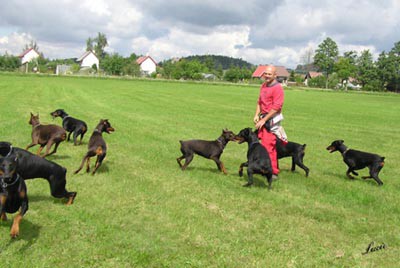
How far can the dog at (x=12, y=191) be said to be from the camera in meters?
4.04

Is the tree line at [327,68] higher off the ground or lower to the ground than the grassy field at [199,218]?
higher

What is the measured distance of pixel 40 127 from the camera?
27.1 feet

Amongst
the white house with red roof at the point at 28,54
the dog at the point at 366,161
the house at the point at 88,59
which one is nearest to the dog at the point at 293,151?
the dog at the point at 366,161

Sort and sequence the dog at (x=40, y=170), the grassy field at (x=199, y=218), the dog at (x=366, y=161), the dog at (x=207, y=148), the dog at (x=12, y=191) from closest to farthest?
the dog at (x=12, y=191) < the grassy field at (x=199, y=218) < the dog at (x=40, y=170) < the dog at (x=366, y=161) < the dog at (x=207, y=148)

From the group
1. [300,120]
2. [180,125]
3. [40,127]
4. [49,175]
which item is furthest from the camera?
[300,120]

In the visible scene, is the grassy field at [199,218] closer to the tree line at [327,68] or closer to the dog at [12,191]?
the dog at [12,191]

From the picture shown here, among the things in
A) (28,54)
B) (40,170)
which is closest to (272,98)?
(40,170)

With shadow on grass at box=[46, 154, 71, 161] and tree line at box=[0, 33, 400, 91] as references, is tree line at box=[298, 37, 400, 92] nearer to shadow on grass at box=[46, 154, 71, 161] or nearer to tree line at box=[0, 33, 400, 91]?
tree line at box=[0, 33, 400, 91]

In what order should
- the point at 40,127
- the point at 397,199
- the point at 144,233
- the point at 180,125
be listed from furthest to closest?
1. the point at 180,125
2. the point at 40,127
3. the point at 397,199
4. the point at 144,233

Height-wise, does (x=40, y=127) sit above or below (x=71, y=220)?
above

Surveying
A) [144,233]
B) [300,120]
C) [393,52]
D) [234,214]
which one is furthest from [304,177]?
[393,52]

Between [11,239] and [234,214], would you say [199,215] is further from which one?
[11,239]

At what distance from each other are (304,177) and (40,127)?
6361 millimetres

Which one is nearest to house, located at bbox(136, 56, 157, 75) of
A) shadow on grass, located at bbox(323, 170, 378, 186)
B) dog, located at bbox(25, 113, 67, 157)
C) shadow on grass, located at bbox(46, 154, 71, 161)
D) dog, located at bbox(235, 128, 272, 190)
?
shadow on grass, located at bbox(46, 154, 71, 161)
